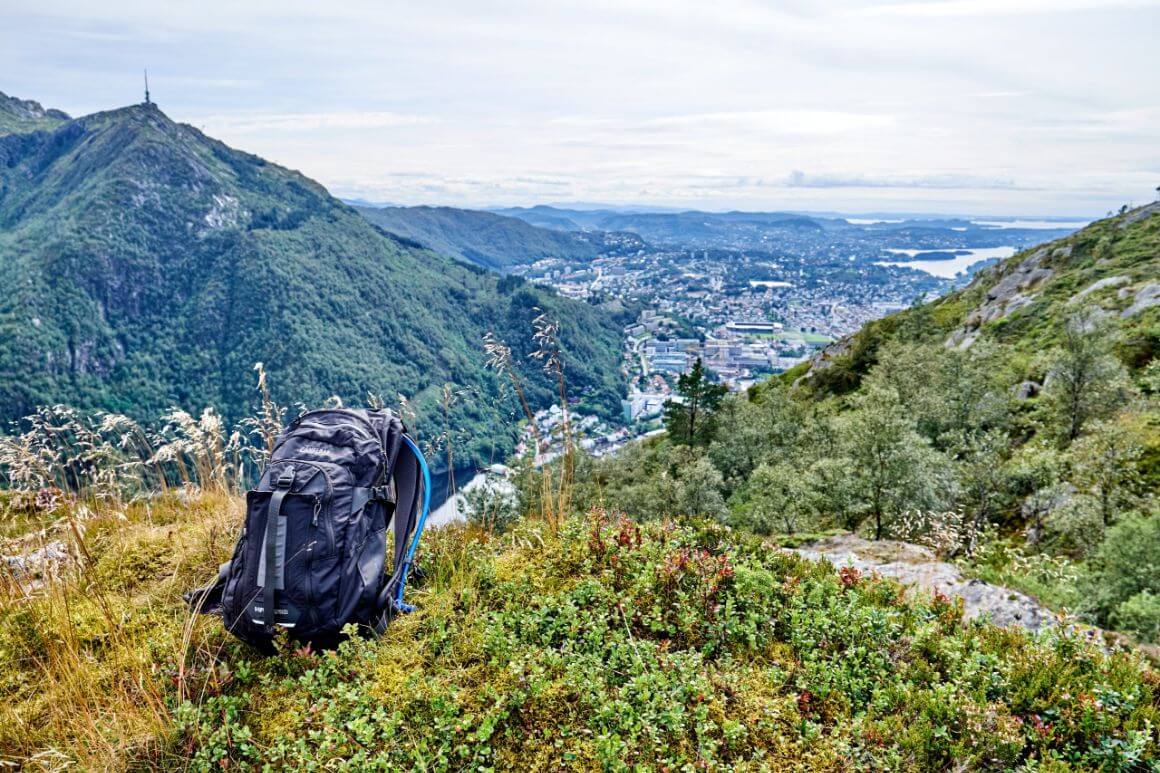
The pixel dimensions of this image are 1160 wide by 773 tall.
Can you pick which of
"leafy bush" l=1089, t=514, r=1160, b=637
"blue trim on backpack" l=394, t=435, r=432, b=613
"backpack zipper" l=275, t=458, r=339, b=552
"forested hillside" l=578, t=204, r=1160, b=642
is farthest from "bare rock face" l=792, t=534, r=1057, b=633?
"backpack zipper" l=275, t=458, r=339, b=552

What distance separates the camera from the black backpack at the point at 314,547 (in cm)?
341

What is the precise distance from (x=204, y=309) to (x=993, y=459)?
173341 millimetres

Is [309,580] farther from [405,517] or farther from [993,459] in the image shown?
[993,459]

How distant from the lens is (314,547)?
3.42 m

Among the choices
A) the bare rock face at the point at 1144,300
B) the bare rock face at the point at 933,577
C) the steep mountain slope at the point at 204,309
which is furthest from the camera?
the steep mountain slope at the point at 204,309

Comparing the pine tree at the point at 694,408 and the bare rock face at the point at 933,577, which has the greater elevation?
the bare rock face at the point at 933,577

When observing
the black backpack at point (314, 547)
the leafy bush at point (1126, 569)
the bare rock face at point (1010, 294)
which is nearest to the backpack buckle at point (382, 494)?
the black backpack at point (314, 547)

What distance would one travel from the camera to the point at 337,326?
485 feet

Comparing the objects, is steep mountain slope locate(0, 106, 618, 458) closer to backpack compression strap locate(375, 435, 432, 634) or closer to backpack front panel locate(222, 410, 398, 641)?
backpack compression strap locate(375, 435, 432, 634)

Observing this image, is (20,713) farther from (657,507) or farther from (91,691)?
(657,507)

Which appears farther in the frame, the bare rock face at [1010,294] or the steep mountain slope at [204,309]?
the steep mountain slope at [204,309]

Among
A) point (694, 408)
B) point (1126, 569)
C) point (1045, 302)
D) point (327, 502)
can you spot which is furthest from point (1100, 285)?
point (327, 502)

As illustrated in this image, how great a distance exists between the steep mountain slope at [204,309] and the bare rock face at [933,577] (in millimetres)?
89510

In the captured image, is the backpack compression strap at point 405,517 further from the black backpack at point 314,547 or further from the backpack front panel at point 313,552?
the backpack front panel at point 313,552
